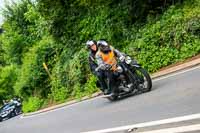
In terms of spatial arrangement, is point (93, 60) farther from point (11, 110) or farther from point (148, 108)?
point (11, 110)

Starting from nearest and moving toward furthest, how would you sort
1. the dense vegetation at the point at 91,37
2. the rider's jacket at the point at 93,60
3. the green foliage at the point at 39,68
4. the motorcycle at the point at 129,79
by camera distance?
the motorcycle at the point at 129,79, the rider's jacket at the point at 93,60, the dense vegetation at the point at 91,37, the green foliage at the point at 39,68

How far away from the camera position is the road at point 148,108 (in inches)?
379

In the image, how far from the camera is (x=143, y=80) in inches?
505

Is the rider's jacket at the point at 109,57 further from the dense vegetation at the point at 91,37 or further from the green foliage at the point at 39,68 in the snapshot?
the green foliage at the point at 39,68

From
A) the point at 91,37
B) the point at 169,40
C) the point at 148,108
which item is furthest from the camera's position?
the point at 91,37

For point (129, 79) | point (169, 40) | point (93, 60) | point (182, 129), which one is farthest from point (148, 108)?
point (169, 40)

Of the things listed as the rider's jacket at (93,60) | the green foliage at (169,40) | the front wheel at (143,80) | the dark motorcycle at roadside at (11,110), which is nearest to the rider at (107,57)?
the rider's jacket at (93,60)

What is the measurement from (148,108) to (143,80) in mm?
2114

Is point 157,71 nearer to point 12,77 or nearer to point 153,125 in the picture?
point 153,125

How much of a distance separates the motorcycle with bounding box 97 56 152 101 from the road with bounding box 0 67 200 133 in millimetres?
230

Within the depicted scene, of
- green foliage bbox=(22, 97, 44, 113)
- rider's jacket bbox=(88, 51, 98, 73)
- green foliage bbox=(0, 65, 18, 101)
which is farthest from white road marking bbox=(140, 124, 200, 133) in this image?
green foliage bbox=(0, 65, 18, 101)

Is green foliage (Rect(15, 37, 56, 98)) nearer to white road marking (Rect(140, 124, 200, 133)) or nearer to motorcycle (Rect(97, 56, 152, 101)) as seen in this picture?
motorcycle (Rect(97, 56, 152, 101))

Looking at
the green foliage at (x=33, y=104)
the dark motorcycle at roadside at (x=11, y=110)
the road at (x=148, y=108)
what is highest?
the road at (x=148, y=108)

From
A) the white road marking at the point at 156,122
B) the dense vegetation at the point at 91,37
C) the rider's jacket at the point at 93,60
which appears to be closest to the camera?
the white road marking at the point at 156,122
